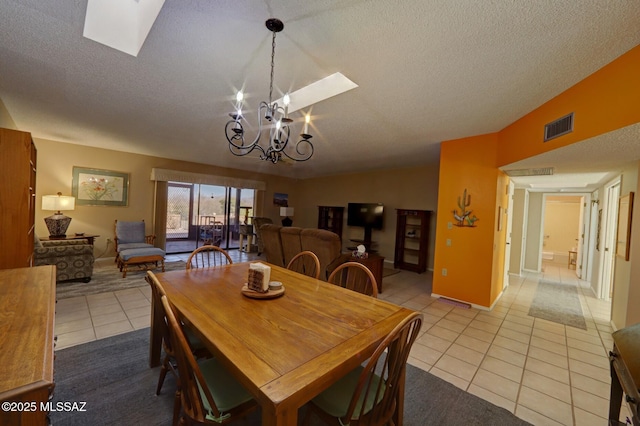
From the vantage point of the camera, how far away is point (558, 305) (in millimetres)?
3971

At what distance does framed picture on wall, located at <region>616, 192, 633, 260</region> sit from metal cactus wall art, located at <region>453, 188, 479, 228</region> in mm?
1488

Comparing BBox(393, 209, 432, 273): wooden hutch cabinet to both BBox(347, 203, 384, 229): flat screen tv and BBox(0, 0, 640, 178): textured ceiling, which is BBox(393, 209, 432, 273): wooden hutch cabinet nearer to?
BBox(347, 203, 384, 229): flat screen tv

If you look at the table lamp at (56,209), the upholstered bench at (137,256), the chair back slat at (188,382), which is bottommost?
the upholstered bench at (137,256)

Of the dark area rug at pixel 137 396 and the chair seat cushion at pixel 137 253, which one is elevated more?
the chair seat cushion at pixel 137 253

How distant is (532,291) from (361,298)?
4.77 metres

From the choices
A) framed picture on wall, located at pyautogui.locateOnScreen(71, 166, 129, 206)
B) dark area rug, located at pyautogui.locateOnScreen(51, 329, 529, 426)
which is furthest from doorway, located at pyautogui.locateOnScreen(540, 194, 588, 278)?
framed picture on wall, located at pyautogui.locateOnScreen(71, 166, 129, 206)

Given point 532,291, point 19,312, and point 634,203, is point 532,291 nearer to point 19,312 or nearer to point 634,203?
point 634,203

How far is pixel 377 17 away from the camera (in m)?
1.56

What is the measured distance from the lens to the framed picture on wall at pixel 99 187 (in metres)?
5.10

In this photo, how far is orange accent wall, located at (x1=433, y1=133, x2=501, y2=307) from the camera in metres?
3.58

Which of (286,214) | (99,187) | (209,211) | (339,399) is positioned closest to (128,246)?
(99,187)

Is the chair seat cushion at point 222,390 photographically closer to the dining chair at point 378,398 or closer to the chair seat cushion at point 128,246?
the dining chair at point 378,398

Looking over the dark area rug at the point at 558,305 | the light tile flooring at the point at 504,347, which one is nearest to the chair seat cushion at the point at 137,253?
the light tile flooring at the point at 504,347

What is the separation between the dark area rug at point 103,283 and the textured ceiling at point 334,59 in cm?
246
